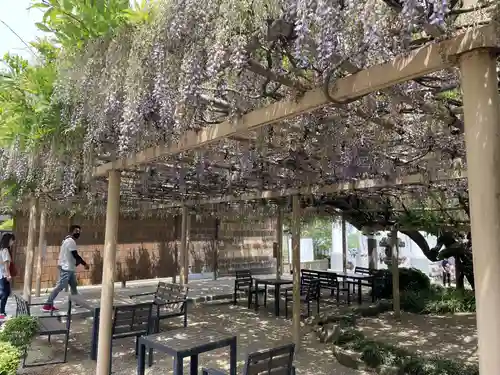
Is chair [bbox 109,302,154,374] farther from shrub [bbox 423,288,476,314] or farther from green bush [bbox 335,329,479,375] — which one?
shrub [bbox 423,288,476,314]

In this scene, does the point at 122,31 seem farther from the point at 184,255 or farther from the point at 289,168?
the point at 184,255

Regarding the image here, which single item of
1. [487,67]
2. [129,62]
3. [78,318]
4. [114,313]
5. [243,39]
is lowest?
[78,318]

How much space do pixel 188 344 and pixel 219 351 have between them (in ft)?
6.01

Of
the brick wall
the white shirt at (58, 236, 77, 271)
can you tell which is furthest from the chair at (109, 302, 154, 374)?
the brick wall

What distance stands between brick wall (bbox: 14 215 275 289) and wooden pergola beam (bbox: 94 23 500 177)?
7.69 m

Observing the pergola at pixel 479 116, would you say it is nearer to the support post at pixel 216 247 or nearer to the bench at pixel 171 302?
the bench at pixel 171 302

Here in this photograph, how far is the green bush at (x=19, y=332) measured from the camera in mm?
3566

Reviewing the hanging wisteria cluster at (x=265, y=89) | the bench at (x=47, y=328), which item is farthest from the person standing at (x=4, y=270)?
the hanging wisteria cluster at (x=265, y=89)

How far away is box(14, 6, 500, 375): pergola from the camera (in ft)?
4.42

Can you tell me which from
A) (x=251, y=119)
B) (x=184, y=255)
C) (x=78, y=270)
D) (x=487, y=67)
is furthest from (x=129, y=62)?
(x=78, y=270)

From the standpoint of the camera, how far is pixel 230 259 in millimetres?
12625

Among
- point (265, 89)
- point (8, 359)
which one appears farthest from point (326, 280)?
point (265, 89)

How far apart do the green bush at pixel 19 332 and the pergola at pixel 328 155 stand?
791mm

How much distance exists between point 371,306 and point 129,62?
6.07 m
